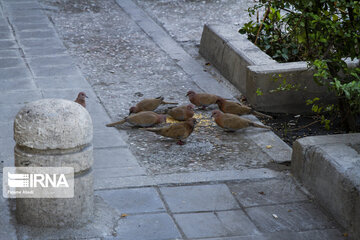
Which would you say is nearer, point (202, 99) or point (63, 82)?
point (202, 99)

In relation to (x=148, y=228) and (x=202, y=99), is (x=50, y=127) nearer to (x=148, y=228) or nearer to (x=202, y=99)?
(x=148, y=228)

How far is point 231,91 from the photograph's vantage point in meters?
8.03

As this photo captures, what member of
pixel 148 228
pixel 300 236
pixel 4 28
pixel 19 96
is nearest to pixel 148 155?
pixel 148 228

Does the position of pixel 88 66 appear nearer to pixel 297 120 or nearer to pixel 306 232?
pixel 297 120

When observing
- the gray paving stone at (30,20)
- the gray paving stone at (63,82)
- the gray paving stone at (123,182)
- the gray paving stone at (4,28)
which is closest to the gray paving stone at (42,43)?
the gray paving stone at (4,28)

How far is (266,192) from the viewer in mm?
5266

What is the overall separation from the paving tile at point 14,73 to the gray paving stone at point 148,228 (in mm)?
4110

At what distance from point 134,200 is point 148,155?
104 cm

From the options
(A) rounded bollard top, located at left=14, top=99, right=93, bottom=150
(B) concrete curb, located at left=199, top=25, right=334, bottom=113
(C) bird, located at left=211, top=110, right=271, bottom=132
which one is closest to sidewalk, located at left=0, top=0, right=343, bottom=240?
(C) bird, located at left=211, top=110, right=271, bottom=132

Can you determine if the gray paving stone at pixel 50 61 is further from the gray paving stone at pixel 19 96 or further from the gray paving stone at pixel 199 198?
the gray paving stone at pixel 199 198

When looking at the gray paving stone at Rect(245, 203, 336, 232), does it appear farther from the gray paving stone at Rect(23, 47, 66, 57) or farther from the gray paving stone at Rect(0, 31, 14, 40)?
the gray paving stone at Rect(0, 31, 14, 40)

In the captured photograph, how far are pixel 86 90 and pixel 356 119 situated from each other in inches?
139

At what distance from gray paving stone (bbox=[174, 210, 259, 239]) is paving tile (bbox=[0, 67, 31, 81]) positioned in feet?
13.9

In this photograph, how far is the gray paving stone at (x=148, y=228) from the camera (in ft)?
14.8
